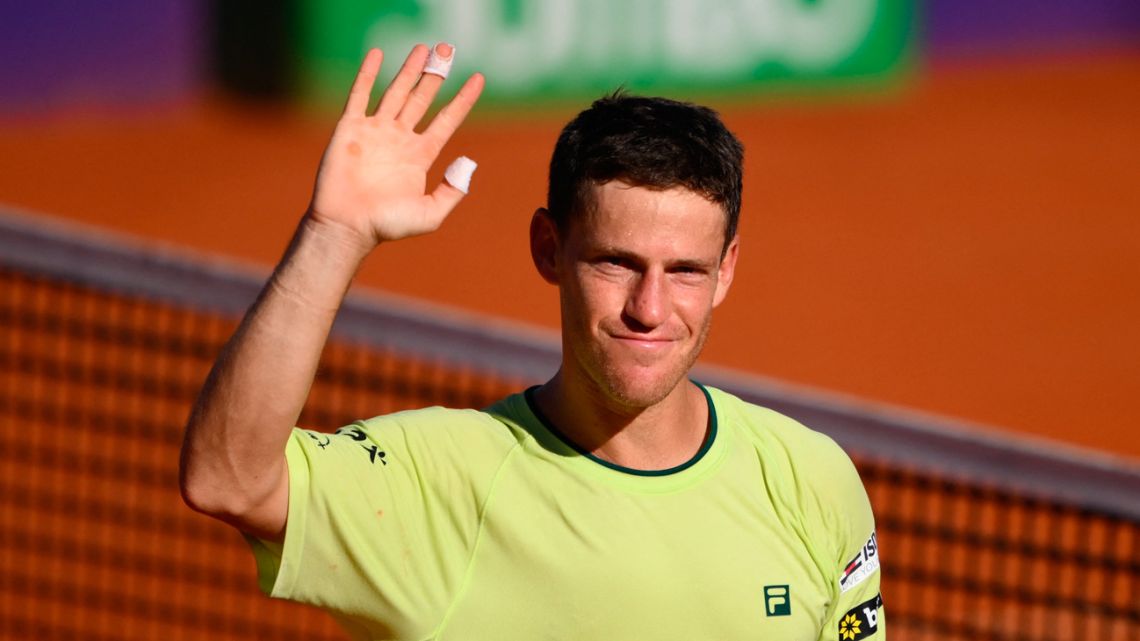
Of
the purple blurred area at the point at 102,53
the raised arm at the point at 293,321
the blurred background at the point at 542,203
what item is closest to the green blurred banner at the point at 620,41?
the blurred background at the point at 542,203

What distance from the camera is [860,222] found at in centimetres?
1545

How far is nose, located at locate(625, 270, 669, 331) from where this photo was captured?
2.92 metres

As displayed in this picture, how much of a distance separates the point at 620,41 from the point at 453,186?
51.9 feet

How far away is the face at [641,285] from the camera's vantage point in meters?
2.96

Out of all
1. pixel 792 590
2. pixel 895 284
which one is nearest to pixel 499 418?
pixel 792 590

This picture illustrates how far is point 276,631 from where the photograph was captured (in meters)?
7.30

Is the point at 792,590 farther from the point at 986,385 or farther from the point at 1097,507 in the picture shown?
the point at 986,385

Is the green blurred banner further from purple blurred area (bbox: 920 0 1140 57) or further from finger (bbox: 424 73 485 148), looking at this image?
finger (bbox: 424 73 485 148)

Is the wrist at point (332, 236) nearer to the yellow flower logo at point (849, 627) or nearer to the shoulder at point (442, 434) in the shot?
the shoulder at point (442, 434)

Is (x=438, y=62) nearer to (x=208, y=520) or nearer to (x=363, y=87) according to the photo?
(x=363, y=87)

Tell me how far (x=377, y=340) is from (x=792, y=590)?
3.37 metres

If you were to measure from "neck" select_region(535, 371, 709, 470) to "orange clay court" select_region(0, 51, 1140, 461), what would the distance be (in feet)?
24.2

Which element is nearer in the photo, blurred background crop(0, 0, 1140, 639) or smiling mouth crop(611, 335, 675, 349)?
smiling mouth crop(611, 335, 675, 349)

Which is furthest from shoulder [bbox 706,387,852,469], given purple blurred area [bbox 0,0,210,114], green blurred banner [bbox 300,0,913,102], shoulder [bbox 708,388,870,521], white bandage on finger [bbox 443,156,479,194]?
purple blurred area [bbox 0,0,210,114]
